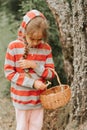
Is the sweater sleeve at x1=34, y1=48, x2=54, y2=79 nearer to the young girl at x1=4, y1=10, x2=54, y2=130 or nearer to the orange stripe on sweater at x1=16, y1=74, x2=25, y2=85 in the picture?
the young girl at x1=4, y1=10, x2=54, y2=130

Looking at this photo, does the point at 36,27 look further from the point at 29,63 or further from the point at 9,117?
the point at 9,117

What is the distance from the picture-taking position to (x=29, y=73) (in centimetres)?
446

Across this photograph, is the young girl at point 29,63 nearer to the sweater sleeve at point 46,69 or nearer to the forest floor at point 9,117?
the sweater sleeve at point 46,69

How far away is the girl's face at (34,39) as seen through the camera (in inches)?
169

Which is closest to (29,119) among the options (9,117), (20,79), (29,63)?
(20,79)

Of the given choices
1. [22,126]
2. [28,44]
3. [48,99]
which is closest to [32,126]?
[22,126]

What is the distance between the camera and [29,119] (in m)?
4.74

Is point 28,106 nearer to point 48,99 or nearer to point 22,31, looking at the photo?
point 48,99

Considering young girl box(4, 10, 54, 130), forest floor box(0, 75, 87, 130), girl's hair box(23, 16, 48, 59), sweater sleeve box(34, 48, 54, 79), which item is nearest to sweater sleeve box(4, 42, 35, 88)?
young girl box(4, 10, 54, 130)

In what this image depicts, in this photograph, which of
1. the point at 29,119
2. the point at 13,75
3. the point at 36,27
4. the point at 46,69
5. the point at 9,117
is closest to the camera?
the point at 36,27

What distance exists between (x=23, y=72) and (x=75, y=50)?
91 centimetres

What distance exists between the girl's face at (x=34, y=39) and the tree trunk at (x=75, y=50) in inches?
29.4

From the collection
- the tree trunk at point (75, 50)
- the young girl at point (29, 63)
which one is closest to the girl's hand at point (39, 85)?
the young girl at point (29, 63)

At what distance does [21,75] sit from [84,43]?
0.92m
